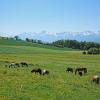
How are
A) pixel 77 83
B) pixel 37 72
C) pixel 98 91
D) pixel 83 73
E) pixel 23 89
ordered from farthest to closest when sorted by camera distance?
1. pixel 83 73
2. pixel 37 72
3. pixel 77 83
4. pixel 98 91
5. pixel 23 89

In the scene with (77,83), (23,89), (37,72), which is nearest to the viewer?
(23,89)

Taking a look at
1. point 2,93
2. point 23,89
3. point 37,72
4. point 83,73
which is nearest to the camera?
point 2,93

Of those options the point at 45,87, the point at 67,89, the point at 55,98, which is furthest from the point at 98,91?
the point at 55,98

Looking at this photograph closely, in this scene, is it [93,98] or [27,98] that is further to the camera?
[93,98]

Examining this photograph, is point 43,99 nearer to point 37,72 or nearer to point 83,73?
point 37,72

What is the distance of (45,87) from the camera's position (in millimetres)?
26422

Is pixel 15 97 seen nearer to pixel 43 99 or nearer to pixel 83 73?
pixel 43 99

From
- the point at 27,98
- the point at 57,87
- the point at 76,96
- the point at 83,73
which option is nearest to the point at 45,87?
the point at 57,87

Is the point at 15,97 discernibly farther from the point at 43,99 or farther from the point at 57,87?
the point at 57,87

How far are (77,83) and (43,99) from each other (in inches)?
379

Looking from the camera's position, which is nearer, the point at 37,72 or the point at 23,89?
the point at 23,89

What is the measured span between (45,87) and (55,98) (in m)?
5.03

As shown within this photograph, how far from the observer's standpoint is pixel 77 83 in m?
30.0

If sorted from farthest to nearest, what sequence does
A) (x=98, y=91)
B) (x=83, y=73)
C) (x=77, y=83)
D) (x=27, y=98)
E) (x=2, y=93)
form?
(x=83, y=73), (x=77, y=83), (x=98, y=91), (x=2, y=93), (x=27, y=98)
